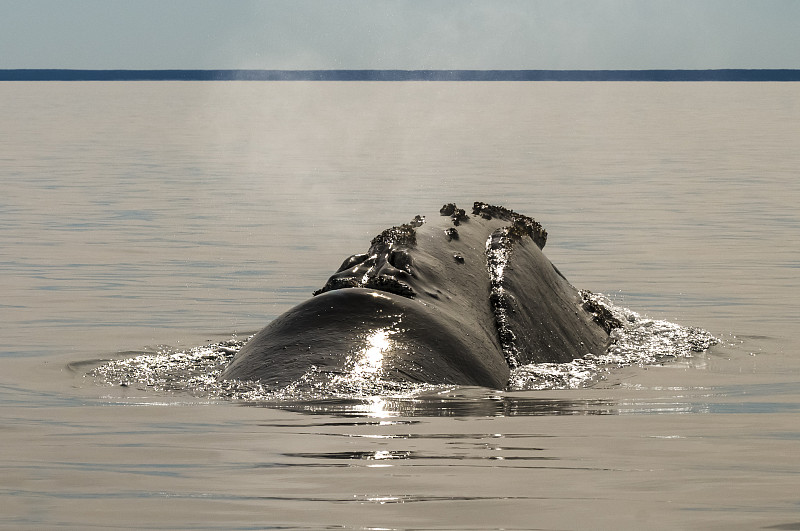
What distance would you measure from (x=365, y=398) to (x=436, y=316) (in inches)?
44.3

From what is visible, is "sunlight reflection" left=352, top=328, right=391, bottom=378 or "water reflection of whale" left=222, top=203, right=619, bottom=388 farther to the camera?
"water reflection of whale" left=222, top=203, right=619, bottom=388

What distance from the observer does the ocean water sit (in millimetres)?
7371

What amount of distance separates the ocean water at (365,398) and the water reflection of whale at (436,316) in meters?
0.36

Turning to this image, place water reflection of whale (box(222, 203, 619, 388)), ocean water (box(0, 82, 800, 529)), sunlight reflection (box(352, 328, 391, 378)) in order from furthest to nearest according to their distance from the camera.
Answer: water reflection of whale (box(222, 203, 619, 388))
sunlight reflection (box(352, 328, 391, 378))
ocean water (box(0, 82, 800, 529))

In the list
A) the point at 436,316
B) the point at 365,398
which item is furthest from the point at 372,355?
the point at 436,316

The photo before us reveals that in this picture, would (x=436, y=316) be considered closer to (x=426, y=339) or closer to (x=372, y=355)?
(x=426, y=339)

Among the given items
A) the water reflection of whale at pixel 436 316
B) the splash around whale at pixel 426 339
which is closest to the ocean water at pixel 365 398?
the splash around whale at pixel 426 339

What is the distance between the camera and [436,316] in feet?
35.2

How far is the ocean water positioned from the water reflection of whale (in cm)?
36

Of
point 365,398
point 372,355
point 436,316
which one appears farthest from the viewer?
point 436,316

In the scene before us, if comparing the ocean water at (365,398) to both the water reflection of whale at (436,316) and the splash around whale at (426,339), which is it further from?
the water reflection of whale at (436,316)

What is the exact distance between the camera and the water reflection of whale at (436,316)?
33.6 ft

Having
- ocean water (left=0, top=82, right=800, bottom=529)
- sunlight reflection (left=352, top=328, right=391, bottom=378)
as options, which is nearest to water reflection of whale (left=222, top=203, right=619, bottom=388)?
sunlight reflection (left=352, top=328, right=391, bottom=378)

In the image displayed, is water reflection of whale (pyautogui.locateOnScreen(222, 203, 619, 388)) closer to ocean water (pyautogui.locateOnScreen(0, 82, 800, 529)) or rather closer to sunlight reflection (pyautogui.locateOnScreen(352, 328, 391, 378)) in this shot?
sunlight reflection (pyautogui.locateOnScreen(352, 328, 391, 378))
